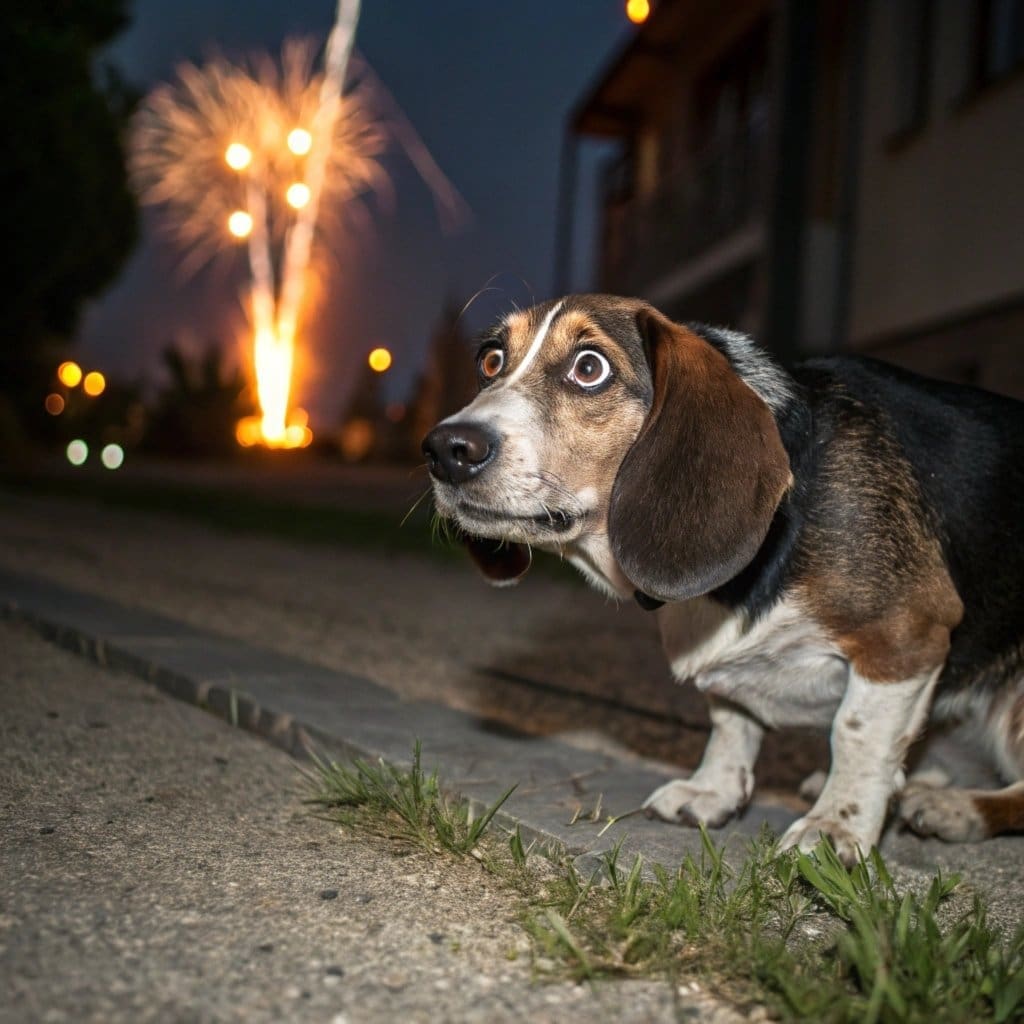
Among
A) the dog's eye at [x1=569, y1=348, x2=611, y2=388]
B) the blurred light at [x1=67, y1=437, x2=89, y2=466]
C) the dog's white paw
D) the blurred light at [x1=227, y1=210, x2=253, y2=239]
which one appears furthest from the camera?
the blurred light at [x1=67, y1=437, x2=89, y2=466]

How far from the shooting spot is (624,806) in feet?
9.97

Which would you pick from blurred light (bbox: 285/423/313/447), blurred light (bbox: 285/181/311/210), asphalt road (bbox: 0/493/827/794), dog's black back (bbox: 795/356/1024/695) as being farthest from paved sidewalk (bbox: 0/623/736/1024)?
blurred light (bbox: 285/423/313/447)

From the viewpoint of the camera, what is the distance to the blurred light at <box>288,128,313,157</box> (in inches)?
767

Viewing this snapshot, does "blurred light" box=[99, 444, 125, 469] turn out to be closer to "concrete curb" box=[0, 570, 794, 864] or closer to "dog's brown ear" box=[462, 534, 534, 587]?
"concrete curb" box=[0, 570, 794, 864]

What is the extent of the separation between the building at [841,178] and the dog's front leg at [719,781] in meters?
5.34

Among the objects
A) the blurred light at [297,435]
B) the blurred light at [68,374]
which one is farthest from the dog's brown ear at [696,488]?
the blurred light at [297,435]

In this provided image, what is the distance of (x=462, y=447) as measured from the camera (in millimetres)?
2613

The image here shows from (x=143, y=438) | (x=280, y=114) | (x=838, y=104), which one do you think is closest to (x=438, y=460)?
(x=838, y=104)

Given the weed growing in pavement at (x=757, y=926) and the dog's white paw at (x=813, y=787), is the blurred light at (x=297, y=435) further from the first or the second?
the weed growing in pavement at (x=757, y=926)

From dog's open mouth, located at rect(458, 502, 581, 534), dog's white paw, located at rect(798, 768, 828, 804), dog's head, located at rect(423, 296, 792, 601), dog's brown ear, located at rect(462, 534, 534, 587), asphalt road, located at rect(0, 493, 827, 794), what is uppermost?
dog's head, located at rect(423, 296, 792, 601)

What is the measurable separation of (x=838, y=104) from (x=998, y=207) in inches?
184

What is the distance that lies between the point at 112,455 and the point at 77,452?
2.73 feet

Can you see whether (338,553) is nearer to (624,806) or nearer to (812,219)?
(812,219)

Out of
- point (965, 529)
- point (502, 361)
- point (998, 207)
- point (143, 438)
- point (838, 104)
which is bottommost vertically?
point (143, 438)
